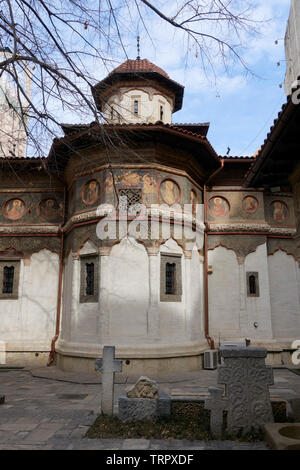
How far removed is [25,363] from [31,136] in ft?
30.1

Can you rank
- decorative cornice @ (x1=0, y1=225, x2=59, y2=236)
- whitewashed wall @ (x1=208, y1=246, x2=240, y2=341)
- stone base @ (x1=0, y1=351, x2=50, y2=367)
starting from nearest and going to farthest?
1. stone base @ (x1=0, y1=351, x2=50, y2=367)
2. whitewashed wall @ (x1=208, y1=246, x2=240, y2=341)
3. decorative cornice @ (x1=0, y1=225, x2=59, y2=236)

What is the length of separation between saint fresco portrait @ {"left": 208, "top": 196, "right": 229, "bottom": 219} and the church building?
36 millimetres

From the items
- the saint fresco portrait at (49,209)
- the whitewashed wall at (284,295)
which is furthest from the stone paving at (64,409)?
the saint fresco portrait at (49,209)

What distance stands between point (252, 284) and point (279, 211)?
285cm

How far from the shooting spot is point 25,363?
1231cm

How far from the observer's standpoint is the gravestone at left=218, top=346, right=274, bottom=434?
16.9ft

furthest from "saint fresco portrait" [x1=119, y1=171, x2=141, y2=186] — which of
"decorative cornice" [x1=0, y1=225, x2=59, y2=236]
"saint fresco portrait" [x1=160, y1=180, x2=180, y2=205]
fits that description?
"decorative cornice" [x1=0, y1=225, x2=59, y2=236]

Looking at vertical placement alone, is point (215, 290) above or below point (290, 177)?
below

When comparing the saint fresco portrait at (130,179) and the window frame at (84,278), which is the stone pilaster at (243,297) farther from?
the window frame at (84,278)

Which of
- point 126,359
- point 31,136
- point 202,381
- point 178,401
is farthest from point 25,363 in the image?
point 31,136

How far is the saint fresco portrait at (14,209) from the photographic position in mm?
13500

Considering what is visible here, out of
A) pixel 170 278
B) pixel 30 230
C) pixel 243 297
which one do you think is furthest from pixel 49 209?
pixel 243 297

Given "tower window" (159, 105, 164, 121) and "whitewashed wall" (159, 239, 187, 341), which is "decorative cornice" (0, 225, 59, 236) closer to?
"whitewashed wall" (159, 239, 187, 341)
